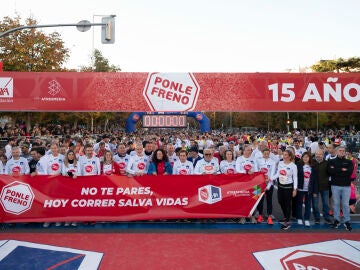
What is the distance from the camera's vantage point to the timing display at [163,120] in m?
21.2

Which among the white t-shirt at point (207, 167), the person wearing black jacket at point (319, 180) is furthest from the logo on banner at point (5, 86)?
the person wearing black jacket at point (319, 180)

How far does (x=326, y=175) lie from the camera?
804cm

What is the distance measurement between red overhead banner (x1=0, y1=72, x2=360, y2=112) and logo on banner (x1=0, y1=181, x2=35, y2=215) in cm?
345

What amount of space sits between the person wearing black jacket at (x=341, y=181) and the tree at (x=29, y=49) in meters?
27.0

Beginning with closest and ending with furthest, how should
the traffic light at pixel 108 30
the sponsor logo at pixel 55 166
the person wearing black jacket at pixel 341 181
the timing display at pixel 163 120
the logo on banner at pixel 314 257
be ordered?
the logo on banner at pixel 314 257 → the person wearing black jacket at pixel 341 181 → the sponsor logo at pixel 55 166 → the traffic light at pixel 108 30 → the timing display at pixel 163 120

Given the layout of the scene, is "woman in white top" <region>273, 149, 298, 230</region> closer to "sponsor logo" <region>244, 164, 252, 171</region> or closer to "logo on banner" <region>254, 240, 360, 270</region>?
"sponsor logo" <region>244, 164, 252, 171</region>

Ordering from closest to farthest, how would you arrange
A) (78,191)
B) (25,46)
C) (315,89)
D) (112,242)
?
(112,242) → (78,191) → (315,89) → (25,46)

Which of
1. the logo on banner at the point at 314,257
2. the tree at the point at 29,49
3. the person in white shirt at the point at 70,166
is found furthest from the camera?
the tree at the point at 29,49

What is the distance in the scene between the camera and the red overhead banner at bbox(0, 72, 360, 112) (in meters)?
10.4

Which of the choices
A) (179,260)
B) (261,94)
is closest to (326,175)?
(261,94)

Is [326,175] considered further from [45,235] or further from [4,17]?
[4,17]

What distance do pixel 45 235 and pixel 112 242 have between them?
5.76ft

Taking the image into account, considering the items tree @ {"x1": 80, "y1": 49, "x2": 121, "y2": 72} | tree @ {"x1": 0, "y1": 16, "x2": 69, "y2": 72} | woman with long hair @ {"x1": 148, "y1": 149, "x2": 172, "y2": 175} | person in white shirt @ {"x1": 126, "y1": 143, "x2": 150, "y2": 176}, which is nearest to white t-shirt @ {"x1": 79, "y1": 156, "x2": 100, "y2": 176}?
person in white shirt @ {"x1": 126, "y1": 143, "x2": 150, "y2": 176}

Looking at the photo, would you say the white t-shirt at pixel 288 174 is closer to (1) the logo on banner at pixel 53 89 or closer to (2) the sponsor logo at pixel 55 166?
(2) the sponsor logo at pixel 55 166
